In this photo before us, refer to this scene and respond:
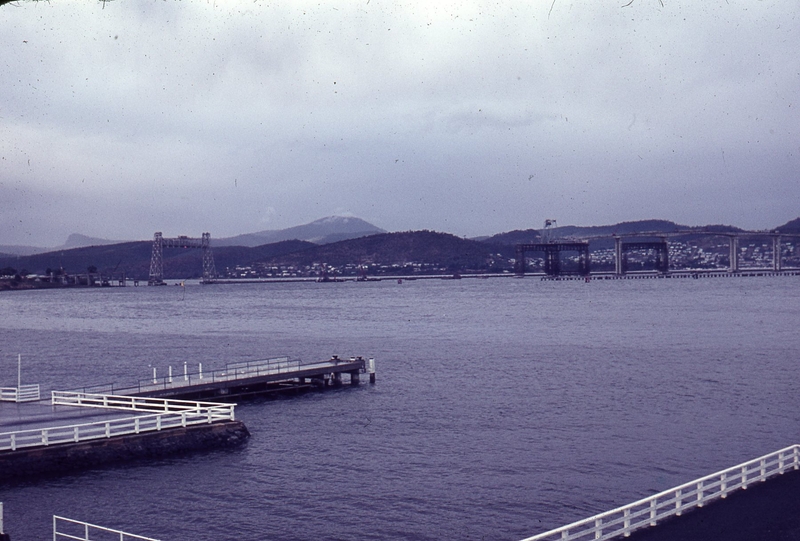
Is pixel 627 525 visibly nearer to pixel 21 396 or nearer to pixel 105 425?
pixel 105 425

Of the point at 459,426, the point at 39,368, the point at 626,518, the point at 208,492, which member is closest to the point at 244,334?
the point at 39,368

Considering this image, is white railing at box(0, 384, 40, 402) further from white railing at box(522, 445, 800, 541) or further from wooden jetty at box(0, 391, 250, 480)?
white railing at box(522, 445, 800, 541)

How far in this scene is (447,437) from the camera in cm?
3075

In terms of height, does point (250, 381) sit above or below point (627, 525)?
below

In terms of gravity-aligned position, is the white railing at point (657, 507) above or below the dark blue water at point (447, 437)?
above

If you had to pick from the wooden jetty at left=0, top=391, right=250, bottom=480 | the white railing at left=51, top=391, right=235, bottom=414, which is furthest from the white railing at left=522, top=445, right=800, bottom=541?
the white railing at left=51, top=391, right=235, bottom=414

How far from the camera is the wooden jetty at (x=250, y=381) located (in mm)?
35812

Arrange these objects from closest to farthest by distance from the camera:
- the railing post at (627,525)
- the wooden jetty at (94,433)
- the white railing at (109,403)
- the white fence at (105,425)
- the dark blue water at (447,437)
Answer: the railing post at (627,525) < the dark blue water at (447,437) < the wooden jetty at (94,433) < the white fence at (105,425) < the white railing at (109,403)

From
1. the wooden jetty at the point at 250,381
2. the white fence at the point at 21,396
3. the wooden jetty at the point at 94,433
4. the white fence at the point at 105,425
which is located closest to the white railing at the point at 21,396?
the white fence at the point at 21,396

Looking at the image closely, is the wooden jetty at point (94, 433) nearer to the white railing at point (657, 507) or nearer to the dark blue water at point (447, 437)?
the dark blue water at point (447, 437)

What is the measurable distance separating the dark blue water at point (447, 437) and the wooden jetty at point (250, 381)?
4.82ft

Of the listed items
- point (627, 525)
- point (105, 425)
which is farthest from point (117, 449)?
point (627, 525)

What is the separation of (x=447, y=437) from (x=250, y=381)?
477 inches

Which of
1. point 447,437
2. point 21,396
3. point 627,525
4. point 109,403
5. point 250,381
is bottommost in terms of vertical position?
point 447,437
